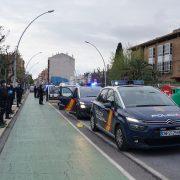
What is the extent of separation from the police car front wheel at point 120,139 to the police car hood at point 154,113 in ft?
1.71

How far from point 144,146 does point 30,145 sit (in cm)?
336

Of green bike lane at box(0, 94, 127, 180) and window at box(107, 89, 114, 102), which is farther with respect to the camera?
window at box(107, 89, 114, 102)

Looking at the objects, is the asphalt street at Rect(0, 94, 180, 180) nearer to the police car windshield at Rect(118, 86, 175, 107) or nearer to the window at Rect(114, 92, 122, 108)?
the window at Rect(114, 92, 122, 108)

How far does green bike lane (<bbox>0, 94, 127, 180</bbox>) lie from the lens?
8.84 metres

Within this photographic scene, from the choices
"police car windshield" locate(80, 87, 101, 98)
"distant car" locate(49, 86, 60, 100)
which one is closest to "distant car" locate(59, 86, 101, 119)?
"police car windshield" locate(80, 87, 101, 98)

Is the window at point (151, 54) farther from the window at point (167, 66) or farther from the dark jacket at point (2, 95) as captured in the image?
the dark jacket at point (2, 95)

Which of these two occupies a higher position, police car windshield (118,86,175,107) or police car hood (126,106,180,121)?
police car windshield (118,86,175,107)

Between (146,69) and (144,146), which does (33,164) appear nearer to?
(144,146)

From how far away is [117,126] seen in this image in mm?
12289

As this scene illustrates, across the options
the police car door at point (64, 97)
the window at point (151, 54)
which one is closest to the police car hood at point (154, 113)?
the police car door at point (64, 97)

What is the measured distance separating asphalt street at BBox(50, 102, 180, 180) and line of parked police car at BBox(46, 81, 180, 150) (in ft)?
0.85

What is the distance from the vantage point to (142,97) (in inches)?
506

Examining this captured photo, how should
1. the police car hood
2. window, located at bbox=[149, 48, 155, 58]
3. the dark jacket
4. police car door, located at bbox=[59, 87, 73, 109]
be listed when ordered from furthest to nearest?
window, located at bbox=[149, 48, 155, 58] < police car door, located at bbox=[59, 87, 73, 109] < the dark jacket < the police car hood

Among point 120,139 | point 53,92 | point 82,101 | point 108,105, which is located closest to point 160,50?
point 53,92
